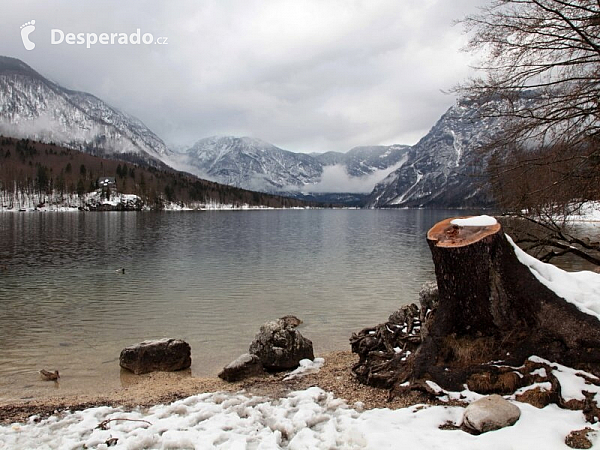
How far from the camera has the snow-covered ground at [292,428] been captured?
6.29m

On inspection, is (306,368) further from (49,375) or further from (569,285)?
(49,375)

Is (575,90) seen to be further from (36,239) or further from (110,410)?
(36,239)

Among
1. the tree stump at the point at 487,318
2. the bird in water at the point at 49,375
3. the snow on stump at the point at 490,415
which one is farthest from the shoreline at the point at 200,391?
the bird in water at the point at 49,375

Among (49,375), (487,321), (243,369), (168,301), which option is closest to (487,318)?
(487,321)

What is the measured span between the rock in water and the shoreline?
605mm

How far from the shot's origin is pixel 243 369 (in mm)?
11695

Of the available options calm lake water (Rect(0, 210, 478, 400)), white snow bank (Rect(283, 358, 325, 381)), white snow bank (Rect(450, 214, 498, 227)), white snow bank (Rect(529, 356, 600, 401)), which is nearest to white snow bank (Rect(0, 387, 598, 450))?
white snow bank (Rect(529, 356, 600, 401))

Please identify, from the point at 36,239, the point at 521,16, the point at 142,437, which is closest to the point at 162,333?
the point at 142,437

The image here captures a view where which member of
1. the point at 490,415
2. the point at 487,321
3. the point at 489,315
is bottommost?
the point at 490,415

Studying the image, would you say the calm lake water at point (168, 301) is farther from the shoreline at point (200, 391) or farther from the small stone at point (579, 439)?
the small stone at point (579, 439)

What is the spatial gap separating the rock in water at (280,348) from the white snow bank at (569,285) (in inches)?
285

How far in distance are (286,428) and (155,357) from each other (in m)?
8.05

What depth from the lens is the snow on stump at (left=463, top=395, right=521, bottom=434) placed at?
652cm

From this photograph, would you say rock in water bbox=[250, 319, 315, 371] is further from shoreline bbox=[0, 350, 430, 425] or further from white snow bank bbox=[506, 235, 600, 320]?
white snow bank bbox=[506, 235, 600, 320]
